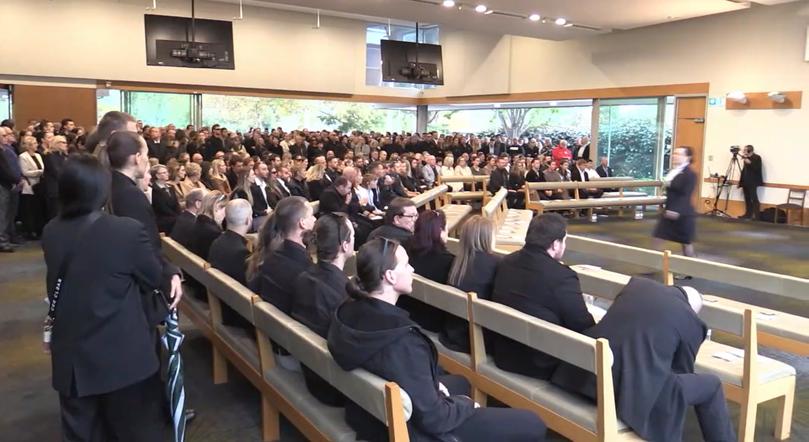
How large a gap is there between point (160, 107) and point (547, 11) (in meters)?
10.5

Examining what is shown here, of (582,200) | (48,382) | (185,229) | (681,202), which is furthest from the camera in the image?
(582,200)

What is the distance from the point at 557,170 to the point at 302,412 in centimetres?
1141

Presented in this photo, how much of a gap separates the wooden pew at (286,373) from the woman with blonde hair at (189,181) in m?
4.35

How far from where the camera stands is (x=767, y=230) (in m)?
11.3

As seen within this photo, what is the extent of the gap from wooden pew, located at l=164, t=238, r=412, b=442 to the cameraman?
11.8 metres

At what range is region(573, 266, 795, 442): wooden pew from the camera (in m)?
2.94

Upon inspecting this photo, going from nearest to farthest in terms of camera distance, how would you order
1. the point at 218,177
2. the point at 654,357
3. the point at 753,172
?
the point at 654,357 → the point at 218,177 → the point at 753,172

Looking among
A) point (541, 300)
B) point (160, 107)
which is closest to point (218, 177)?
point (541, 300)

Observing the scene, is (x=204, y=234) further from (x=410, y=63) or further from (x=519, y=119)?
(x=519, y=119)

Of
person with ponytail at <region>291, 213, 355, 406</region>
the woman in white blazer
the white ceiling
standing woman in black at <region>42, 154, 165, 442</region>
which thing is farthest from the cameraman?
standing woman in black at <region>42, 154, 165, 442</region>

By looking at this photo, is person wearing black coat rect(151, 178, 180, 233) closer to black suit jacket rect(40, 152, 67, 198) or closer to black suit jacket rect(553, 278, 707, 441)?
black suit jacket rect(40, 152, 67, 198)

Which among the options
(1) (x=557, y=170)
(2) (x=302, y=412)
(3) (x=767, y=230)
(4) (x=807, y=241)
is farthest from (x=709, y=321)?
(1) (x=557, y=170)

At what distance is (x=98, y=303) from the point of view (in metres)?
2.10

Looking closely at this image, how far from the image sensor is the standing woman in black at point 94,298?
210 centimetres
